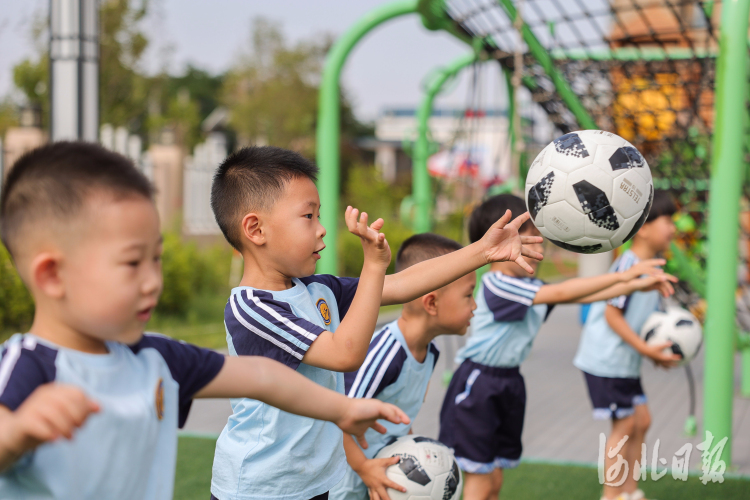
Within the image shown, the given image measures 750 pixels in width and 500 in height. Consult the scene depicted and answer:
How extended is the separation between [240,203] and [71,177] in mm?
834

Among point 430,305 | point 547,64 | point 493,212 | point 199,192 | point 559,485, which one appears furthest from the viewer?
point 199,192

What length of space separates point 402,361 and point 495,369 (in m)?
0.86

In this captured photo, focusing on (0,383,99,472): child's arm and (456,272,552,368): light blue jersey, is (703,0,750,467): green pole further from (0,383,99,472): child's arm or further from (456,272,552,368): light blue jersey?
(0,383,99,472): child's arm

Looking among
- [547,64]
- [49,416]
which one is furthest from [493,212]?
[49,416]

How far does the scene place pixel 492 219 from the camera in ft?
10.6

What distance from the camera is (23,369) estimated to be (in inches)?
49.6

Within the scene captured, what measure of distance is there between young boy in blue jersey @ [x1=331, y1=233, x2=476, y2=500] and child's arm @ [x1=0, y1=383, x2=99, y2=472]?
4.17 feet

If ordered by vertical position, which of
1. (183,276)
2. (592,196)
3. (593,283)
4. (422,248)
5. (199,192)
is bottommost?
(183,276)

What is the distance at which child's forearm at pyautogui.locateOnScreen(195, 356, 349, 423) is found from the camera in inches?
59.1

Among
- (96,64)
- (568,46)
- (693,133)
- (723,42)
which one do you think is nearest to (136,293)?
(723,42)

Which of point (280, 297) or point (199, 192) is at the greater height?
point (280, 297)

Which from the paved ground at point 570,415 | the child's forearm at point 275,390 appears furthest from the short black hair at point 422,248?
the paved ground at point 570,415

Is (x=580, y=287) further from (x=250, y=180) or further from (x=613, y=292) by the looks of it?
(x=250, y=180)

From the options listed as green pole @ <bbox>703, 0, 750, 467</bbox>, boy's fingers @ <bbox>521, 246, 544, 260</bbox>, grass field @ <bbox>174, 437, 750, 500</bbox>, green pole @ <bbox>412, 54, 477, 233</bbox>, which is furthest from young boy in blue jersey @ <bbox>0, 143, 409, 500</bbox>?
green pole @ <bbox>412, 54, 477, 233</bbox>
